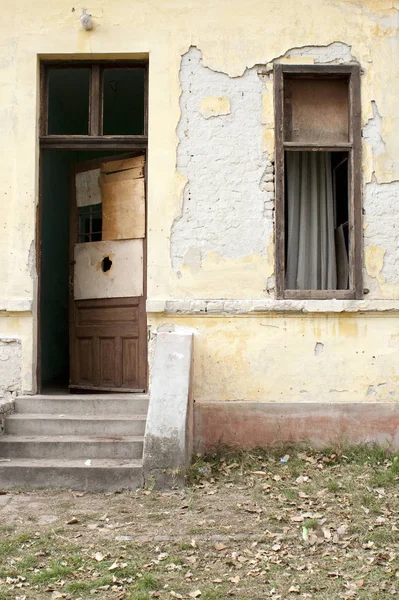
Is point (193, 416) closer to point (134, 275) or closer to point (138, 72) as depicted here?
point (134, 275)

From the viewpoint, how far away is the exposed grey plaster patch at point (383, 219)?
7059mm

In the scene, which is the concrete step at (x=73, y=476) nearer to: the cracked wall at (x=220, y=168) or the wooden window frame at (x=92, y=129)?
the cracked wall at (x=220, y=168)

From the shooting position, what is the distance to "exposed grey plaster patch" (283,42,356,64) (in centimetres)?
715

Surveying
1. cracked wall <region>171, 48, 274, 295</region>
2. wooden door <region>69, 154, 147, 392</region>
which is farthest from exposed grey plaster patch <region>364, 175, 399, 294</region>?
wooden door <region>69, 154, 147, 392</region>

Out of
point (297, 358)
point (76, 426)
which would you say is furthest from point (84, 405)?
point (297, 358)

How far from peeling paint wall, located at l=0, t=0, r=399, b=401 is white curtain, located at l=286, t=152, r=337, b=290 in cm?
32

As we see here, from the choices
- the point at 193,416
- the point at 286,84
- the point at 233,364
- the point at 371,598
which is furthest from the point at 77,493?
the point at 286,84

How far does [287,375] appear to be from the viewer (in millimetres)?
6953

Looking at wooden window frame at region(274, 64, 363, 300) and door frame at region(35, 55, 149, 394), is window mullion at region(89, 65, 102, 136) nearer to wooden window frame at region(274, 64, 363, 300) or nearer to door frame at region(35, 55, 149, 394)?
door frame at region(35, 55, 149, 394)

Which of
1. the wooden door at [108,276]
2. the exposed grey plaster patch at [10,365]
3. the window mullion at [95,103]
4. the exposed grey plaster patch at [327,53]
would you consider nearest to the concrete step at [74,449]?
the exposed grey plaster patch at [10,365]

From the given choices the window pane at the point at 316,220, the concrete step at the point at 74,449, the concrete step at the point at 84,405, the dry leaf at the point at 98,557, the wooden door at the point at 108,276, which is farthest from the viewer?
the wooden door at the point at 108,276

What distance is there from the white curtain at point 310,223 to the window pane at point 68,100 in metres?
2.60

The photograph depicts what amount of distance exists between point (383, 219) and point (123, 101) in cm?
402

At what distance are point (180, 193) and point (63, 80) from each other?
2.14 m
